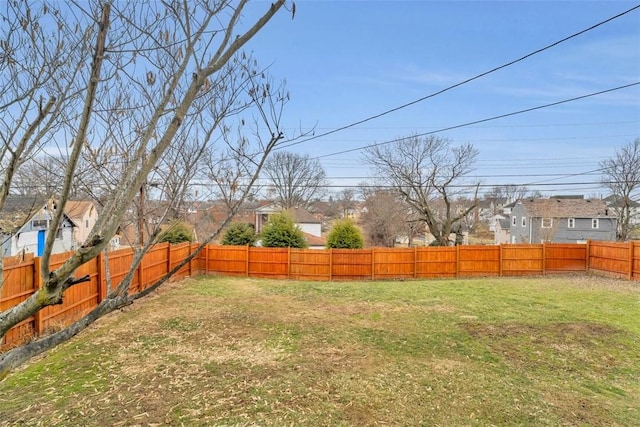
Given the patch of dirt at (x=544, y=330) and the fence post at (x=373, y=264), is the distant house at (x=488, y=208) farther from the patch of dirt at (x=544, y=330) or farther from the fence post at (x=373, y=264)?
the patch of dirt at (x=544, y=330)

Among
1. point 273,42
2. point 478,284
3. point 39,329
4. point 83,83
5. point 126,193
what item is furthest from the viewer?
point 478,284

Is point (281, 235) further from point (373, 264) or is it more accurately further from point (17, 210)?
point (17, 210)

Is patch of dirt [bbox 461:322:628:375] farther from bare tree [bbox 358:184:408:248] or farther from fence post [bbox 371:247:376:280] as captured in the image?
bare tree [bbox 358:184:408:248]

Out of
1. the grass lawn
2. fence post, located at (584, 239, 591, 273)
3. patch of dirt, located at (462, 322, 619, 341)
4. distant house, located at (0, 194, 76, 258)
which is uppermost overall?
distant house, located at (0, 194, 76, 258)

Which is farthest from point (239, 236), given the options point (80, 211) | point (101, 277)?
point (101, 277)

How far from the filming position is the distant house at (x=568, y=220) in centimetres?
2375

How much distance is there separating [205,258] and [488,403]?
414 inches

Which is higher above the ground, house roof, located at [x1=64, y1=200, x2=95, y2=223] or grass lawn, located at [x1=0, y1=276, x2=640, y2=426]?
house roof, located at [x1=64, y1=200, x2=95, y2=223]

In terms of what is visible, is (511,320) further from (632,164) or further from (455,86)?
(632,164)

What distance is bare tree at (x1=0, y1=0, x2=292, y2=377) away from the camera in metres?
1.26

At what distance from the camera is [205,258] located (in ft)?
40.4

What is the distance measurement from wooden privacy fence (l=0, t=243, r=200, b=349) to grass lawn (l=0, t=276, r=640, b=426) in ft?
1.95

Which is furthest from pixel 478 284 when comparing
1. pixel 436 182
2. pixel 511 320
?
pixel 436 182

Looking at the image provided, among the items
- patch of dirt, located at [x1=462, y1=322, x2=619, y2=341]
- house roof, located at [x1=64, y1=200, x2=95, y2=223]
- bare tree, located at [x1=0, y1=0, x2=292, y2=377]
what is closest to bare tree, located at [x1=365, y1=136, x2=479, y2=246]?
patch of dirt, located at [x1=462, y1=322, x2=619, y2=341]
